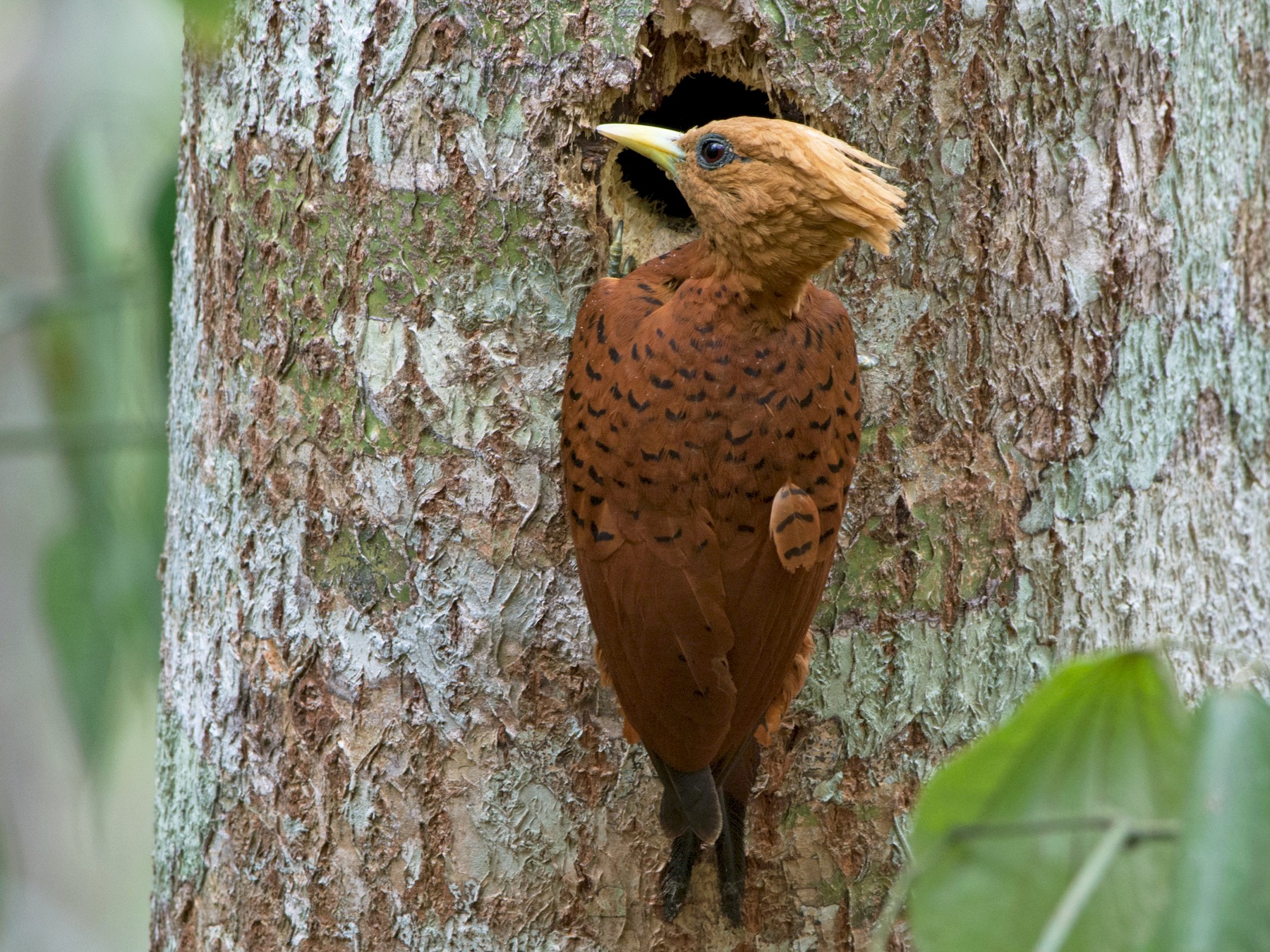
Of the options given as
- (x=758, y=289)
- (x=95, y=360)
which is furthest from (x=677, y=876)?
(x=95, y=360)

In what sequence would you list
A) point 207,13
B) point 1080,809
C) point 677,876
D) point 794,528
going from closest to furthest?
point 207,13
point 1080,809
point 794,528
point 677,876

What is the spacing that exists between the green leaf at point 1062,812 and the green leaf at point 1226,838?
0.09 m

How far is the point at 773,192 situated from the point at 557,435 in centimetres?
48

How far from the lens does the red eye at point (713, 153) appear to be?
167cm

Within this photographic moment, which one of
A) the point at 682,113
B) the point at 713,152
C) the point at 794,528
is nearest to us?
the point at 794,528

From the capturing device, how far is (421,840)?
5.95 ft

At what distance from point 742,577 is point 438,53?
878 mm

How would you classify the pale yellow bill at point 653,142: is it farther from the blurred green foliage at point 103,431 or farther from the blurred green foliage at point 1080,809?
the blurred green foliage at point 103,431

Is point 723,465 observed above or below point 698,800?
above

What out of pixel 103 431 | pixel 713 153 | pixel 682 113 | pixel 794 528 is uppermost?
pixel 682 113

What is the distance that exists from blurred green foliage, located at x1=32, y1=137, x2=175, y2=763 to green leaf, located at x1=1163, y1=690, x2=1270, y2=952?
93.8 inches

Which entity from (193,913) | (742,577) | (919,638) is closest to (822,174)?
(742,577)

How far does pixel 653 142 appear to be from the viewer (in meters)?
1.73

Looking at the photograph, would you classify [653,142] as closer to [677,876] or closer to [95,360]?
[677,876]
